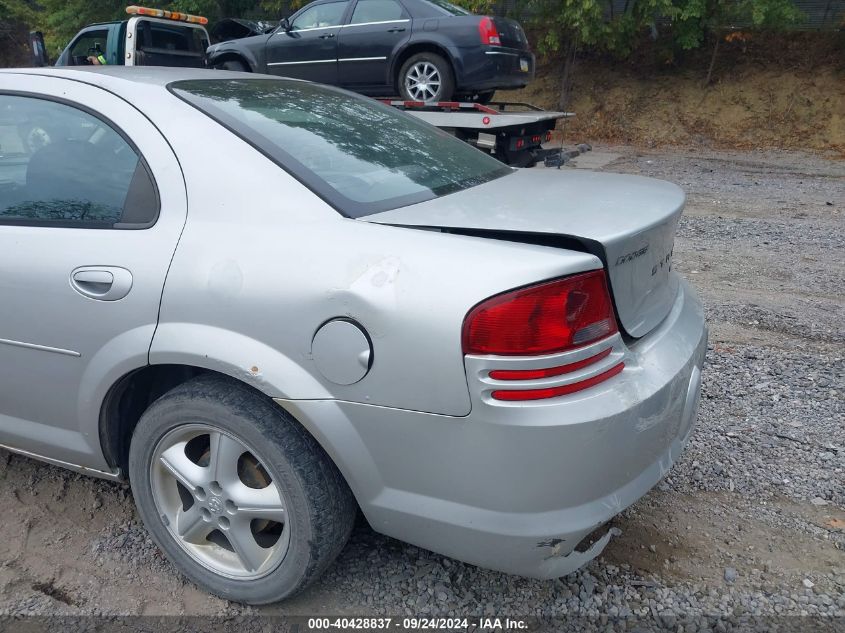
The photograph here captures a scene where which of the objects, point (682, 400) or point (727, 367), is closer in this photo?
point (682, 400)

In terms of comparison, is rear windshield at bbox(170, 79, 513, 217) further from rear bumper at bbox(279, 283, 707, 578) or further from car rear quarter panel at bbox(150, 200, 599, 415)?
rear bumper at bbox(279, 283, 707, 578)

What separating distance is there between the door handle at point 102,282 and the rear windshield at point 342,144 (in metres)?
A: 0.58

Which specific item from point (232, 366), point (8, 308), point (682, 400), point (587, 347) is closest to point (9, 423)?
point (8, 308)

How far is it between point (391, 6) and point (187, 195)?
7921 mm

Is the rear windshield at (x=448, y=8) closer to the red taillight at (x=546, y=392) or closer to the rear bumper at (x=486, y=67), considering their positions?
the rear bumper at (x=486, y=67)

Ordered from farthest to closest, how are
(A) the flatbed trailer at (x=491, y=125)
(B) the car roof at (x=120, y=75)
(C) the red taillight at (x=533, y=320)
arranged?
1. (A) the flatbed trailer at (x=491, y=125)
2. (B) the car roof at (x=120, y=75)
3. (C) the red taillight at (x=533, y=320)

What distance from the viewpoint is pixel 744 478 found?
291cm

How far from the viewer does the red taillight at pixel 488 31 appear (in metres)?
8.45

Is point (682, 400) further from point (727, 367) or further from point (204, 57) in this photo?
point (204, 57)

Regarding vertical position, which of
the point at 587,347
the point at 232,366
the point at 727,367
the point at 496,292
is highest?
the point at 496,292

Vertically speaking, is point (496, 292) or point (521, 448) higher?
point (496, 292)

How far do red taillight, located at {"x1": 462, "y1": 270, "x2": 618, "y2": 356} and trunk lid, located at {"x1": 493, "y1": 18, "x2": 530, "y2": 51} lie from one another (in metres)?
7.62

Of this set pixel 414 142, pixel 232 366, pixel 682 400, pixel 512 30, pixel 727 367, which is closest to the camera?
pixel 232 366

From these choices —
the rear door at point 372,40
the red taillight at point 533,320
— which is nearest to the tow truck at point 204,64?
the rear door at point 372,40
